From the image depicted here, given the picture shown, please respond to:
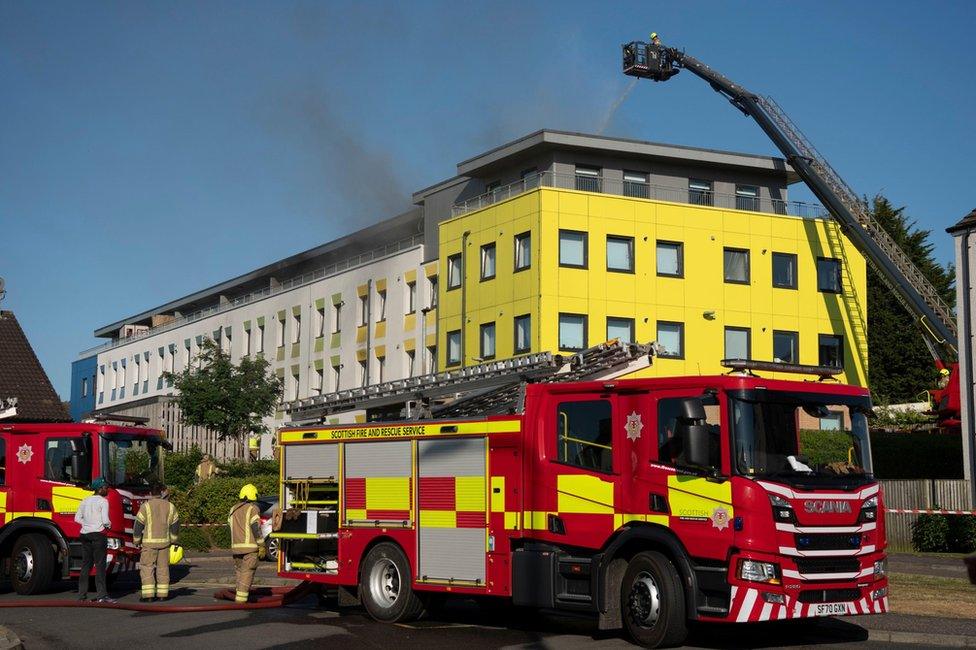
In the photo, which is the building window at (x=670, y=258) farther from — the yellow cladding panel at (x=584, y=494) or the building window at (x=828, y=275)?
the yellow cladding panel at (x=584, y=494)

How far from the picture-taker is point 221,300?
76.8m

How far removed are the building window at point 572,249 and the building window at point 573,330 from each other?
1.86m

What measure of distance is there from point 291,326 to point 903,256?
3057 centimetres

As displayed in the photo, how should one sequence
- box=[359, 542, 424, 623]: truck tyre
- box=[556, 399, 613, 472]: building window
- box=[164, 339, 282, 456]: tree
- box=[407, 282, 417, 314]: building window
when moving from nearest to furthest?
box=[556, 399, 613, 472]: building window
box=[359, 542, 424, 623]: truck tyre
box=[164, 339, 282, 456]: tree
box=[407, 282, 417, 314]: building window

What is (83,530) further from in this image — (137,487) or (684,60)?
(684,60)

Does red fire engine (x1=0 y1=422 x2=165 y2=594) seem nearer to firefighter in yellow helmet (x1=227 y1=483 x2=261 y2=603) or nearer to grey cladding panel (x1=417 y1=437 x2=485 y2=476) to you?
firefighter in yellow helmet (x1=227 y1=483 x2=261 y2=603)

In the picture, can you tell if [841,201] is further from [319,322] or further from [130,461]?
[130,461]

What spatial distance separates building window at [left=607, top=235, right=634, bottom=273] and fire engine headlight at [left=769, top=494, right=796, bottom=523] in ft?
113

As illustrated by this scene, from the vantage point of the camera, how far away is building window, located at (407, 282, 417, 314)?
178 feet

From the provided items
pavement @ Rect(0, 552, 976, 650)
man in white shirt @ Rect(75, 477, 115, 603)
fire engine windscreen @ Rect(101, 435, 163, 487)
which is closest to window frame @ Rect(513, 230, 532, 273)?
fire engine windscreen @ Rect(101, 435, 163, 487)

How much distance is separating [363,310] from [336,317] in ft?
9.10

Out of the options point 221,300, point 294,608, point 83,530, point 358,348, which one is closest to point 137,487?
point 83,530

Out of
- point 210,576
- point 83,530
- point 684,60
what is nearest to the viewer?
point 83,530

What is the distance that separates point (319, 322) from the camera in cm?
6228
